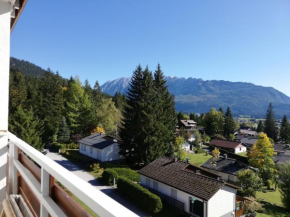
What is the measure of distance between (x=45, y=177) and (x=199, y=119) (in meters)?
82.4

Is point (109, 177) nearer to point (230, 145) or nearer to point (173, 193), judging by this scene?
point (173, 193)

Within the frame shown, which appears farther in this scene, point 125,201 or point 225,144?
point 225,144

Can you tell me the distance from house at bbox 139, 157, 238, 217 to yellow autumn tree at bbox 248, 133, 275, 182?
12.4 meters

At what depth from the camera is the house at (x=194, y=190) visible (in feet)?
45.8

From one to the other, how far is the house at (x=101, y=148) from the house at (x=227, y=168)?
43.7ft

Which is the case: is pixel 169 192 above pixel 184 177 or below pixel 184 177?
below

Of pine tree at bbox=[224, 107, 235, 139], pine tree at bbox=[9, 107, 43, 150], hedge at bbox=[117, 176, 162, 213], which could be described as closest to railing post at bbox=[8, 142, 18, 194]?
hedge at bbox=[117, 176, 162, 213]

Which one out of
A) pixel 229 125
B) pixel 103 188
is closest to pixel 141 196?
pixel 103 188

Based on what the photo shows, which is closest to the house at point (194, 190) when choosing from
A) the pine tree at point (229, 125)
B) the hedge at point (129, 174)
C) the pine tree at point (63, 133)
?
the hedge at point (129, 174)

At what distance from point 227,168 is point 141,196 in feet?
60.3

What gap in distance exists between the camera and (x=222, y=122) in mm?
62688

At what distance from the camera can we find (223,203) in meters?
14.7

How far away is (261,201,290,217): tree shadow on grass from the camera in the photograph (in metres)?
17.1

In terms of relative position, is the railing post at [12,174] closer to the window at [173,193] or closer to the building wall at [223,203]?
the building wall at [223,203]
